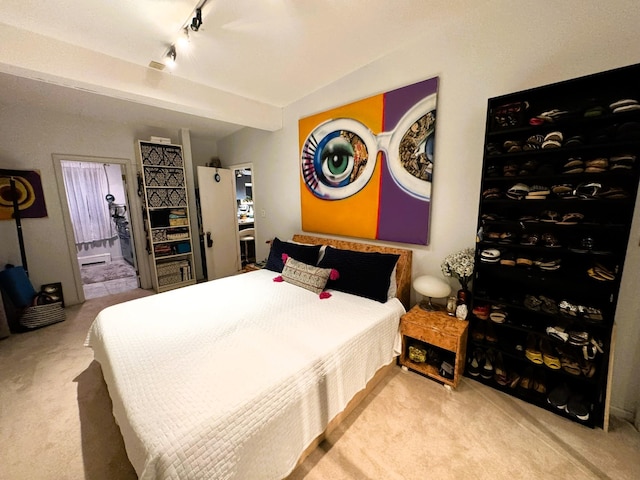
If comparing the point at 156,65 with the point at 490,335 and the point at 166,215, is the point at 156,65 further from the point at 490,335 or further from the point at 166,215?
the point at 490,335

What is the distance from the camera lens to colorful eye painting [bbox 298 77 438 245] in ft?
6.86

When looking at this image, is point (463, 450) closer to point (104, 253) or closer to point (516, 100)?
point (516, 100)

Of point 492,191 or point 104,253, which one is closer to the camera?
point 492,191

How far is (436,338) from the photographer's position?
1797mm

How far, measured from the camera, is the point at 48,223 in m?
3.21

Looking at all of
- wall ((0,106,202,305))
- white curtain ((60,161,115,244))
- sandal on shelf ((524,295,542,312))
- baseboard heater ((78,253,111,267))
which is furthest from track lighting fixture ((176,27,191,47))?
baseboard heater ((78,253,111,267))

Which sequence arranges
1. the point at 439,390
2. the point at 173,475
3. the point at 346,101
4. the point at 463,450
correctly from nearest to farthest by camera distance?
1. the point at 173,475
2. the point at 463,450
3. the point at 439,390
4. the point at 346,101

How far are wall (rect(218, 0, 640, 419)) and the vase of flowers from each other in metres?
0.14

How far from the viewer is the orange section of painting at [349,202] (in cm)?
236

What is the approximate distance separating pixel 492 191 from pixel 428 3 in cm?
133

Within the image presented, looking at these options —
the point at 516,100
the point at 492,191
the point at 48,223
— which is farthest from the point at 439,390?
the point at 48,223

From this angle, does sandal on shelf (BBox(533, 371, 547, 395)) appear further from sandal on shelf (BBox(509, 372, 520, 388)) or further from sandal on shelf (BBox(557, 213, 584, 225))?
sandal on shelf (BBox(557, 213, 584, 225))

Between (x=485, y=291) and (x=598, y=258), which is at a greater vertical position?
(x=598, y=258)

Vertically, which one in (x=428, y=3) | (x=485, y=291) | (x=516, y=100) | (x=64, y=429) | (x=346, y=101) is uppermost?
(x=428, y=3)
